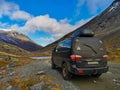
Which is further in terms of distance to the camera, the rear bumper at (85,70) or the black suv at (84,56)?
the black suv at (84,56)

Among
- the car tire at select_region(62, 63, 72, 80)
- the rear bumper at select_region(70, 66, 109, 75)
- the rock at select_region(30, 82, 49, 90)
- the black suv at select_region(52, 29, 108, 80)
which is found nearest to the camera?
the rear bumper at select_region(70, 66, 109, 75)

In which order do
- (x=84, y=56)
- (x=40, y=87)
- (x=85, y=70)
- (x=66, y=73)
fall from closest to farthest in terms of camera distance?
(x=85, y=70) < (x=84, y=56) < (x=40, y=87) < (x=66, y=73)

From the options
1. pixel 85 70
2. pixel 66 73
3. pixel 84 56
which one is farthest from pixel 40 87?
pixel 84 56

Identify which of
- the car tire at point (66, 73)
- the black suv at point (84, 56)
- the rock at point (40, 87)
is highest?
the black suv at point (84, 56)

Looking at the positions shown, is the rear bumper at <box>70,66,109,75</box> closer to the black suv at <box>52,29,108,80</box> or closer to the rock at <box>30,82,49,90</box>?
the black suv at <box>52,29,108,80</box>

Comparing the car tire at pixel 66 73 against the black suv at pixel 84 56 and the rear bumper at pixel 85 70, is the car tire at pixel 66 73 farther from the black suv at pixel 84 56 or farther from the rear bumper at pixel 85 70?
the rear bumper at pixel 85 70

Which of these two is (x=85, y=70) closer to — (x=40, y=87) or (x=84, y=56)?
(x=84, y=56)

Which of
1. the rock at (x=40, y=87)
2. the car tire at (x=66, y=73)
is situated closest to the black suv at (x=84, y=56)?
the car tire at (x=66, y=73)

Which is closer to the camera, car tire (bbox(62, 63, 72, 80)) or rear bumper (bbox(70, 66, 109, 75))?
rear bumper (bbox(70, 66, 109, 75))

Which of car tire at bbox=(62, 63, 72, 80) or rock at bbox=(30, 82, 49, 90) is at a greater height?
car tire at bbox=(62, 63, 72, 80)

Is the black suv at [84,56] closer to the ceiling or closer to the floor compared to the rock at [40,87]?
closer to the ceiling

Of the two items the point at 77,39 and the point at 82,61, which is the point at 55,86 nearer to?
the point at 82,61

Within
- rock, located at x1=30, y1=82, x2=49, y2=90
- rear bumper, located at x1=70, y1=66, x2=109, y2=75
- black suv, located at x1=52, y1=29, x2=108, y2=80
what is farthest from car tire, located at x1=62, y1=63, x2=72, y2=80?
rock, located at x1=30, y1=82, x2=49, y2=90

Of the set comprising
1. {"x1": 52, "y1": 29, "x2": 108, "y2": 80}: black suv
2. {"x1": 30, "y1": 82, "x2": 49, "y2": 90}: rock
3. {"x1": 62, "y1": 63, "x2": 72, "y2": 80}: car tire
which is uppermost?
{"x1": 52, "y1": 29, "x2": 108, "y2": 80}: black suv
